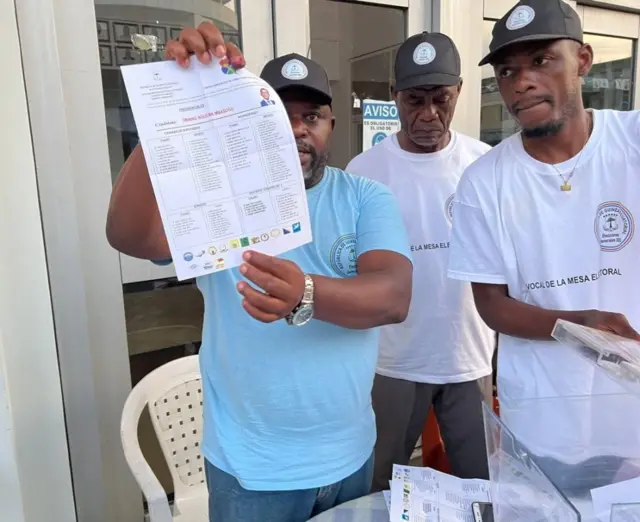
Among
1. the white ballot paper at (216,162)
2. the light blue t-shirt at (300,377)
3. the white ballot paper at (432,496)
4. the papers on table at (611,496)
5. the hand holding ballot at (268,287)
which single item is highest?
the white ballot paper at (216,162)

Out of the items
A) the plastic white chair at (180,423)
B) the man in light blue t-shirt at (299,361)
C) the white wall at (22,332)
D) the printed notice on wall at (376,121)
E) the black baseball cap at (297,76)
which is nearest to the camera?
the man in light blue t-shirt at (299,361)

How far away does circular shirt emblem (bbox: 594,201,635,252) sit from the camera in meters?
1.17

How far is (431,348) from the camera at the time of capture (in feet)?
5.65

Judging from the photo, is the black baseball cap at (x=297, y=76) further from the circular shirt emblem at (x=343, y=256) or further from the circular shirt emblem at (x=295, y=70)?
the circular shirt emblem at (x=343, y=256)

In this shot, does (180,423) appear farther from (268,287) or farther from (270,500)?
(268,287)

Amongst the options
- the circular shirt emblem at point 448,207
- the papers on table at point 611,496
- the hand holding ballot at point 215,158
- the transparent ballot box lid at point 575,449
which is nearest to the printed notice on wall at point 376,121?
the circular shirt emblem at point 448,207

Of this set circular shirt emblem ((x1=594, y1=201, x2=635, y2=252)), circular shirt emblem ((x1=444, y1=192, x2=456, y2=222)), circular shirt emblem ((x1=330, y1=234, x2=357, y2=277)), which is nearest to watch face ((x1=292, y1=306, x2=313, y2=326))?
circular shirt emblem ((x1=330, y1=234, x2=357, y2=277))

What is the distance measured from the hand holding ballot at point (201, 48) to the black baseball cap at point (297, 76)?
0.92ft

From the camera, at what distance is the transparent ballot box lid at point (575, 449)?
791 mm

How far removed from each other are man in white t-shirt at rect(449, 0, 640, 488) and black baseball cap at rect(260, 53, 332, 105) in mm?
404

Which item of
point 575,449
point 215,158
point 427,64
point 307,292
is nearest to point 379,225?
point 307,292

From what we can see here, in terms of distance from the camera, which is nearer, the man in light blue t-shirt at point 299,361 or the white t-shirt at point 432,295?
the man in light blue t-shirt at point 299,361

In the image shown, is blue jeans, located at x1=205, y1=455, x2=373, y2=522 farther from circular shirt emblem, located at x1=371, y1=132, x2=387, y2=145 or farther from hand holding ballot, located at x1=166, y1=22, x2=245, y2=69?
circular shirt emblem, located at x1=371, y1=132, x2=387, y2=145

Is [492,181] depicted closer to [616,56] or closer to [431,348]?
[431,348]
